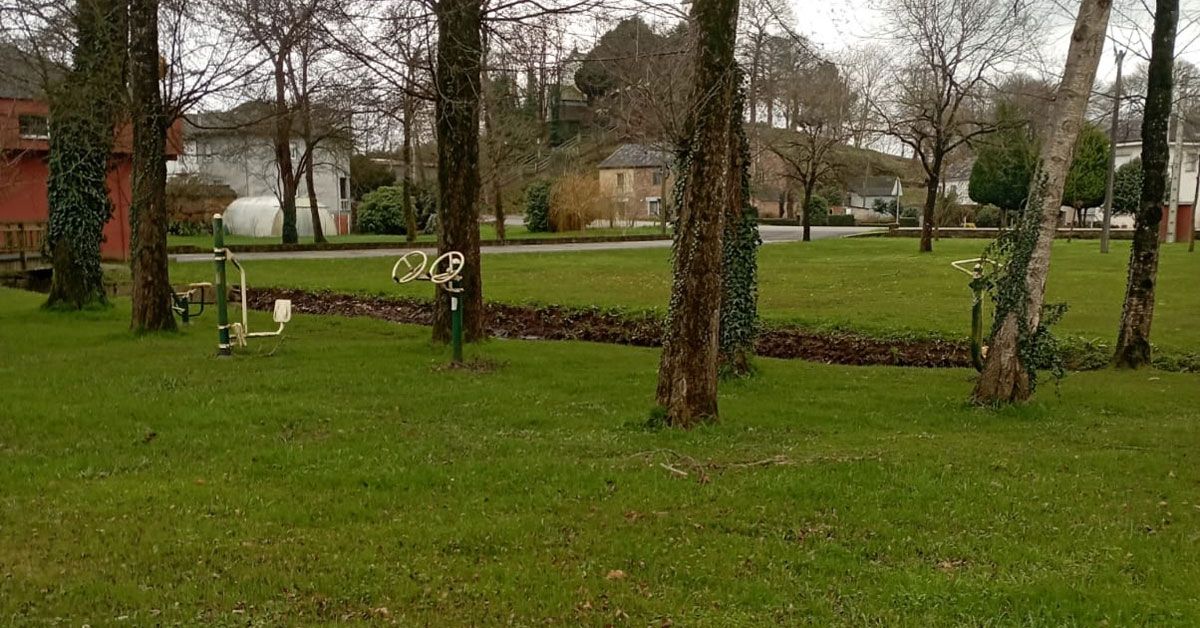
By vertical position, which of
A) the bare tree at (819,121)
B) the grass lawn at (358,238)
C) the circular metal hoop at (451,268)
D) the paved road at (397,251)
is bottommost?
the paved road at (397,251)

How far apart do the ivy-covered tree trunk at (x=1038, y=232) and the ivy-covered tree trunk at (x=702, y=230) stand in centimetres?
315

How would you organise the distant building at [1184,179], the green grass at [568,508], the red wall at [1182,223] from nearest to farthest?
the green grass at [568,508] < the distant building at [1184,179] < the red wall at [1182,223]

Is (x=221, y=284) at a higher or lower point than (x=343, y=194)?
lower

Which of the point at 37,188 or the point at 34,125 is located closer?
the point at 34,125

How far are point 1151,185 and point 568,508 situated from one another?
32.4ft

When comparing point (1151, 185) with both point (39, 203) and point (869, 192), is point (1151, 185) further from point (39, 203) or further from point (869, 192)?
point (869, 192)

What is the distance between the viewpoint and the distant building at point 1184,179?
45.8 metres

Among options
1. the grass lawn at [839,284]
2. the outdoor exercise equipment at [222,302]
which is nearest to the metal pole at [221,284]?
the outdoor exercise equipment at [222,302]

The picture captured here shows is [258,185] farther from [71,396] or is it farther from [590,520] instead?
[590,520]

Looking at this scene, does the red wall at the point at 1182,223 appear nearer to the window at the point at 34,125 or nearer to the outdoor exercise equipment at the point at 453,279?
the outdoor exercise equipment at the point at 453,279

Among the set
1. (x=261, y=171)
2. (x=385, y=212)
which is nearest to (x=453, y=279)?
(x=385, y=212)

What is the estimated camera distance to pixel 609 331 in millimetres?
16391

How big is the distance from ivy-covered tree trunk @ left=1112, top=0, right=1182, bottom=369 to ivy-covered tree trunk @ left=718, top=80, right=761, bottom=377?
502 cm

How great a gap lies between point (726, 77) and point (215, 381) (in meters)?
5.95
